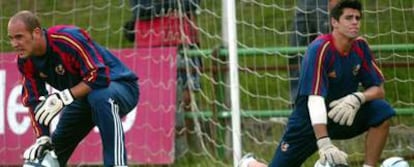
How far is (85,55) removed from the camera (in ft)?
26.3

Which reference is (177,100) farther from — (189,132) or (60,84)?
(60,84)

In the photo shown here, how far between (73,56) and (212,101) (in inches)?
110

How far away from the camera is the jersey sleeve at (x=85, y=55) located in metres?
8.02

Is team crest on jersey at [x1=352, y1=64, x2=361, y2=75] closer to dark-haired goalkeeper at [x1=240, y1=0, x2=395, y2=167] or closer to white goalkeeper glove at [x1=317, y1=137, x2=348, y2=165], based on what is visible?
dark-haired goalkeeper at [x1=240, y1=0, x2=395, y2=167]

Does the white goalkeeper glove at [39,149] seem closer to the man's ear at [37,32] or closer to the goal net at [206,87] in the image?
the man's ear at [37,32]

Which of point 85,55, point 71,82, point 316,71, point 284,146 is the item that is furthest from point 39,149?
point 316,71

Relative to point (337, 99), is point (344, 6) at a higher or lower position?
Result: higher

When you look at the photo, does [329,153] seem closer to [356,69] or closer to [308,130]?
[308,130]

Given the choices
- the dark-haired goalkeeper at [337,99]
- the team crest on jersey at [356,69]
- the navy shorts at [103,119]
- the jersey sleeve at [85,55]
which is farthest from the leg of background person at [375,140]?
the jersey sleeve at [85,55]

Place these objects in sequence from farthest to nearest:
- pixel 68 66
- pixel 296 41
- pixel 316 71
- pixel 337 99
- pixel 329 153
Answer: pixel 296 41 < pixel 68 66 < pixel 337 99 < pixel 316 71 < pixel 329 153

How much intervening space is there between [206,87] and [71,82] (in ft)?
9.08

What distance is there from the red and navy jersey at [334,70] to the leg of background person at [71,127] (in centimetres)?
150

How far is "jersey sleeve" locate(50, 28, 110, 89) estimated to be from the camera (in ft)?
26.3

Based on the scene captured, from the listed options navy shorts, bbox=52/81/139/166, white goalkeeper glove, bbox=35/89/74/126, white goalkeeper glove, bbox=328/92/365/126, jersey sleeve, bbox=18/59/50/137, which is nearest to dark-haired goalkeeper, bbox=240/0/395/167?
white goalkeeper glove, bbox=328/92/365/126
